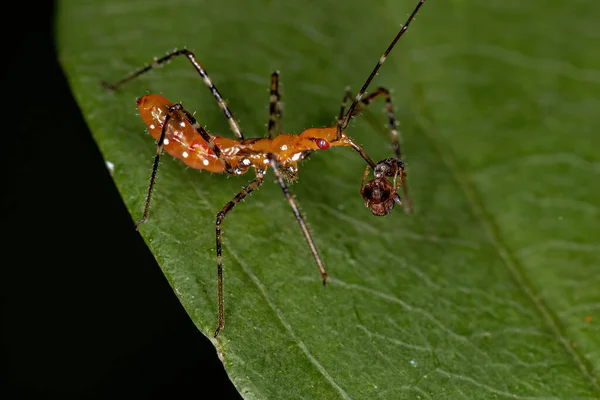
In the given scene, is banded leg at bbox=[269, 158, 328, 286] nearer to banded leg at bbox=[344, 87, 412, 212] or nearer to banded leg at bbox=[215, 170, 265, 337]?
banded leg at bbox=[215, 170, 265, 337]

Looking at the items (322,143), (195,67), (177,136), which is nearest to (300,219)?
(322,143)

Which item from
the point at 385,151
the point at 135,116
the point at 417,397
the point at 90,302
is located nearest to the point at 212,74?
the point at 135,116

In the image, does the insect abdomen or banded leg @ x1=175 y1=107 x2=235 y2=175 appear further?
banded leg @ x1=175 y1=107 x2=235 y2=175

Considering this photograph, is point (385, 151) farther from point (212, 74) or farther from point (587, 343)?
point (587, 343)

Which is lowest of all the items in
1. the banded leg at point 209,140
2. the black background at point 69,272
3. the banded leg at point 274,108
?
the black background at point 69,272

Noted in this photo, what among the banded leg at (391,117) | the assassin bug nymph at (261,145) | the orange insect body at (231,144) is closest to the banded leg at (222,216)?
the assassin bug nymph at (261,145)

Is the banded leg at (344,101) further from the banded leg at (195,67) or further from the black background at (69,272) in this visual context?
the black background at (69,272)

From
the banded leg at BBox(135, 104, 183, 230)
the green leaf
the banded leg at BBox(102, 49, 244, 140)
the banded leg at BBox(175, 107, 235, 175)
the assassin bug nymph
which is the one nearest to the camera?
the green leaf

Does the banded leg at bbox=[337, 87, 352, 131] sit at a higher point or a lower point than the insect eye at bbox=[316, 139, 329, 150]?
higher

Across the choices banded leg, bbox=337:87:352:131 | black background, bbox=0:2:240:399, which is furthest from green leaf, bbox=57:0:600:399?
black background, bbox=0:2:240:399
